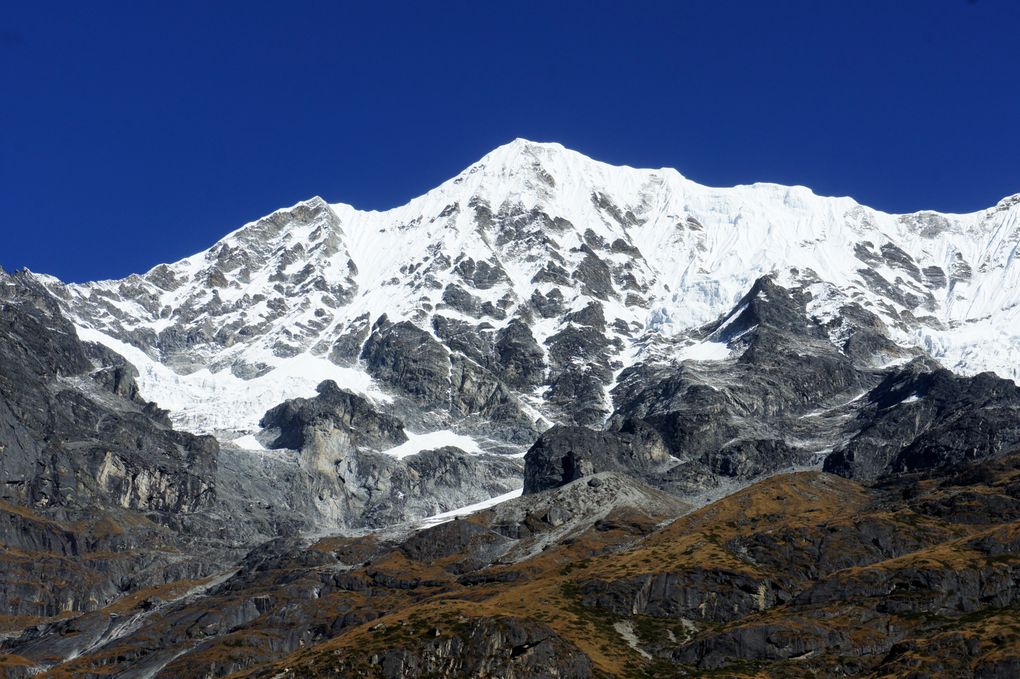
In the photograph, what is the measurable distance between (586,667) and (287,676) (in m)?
36.9

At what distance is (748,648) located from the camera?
195250 mm

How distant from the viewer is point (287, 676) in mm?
192500

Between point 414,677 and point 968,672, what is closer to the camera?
point 968,672

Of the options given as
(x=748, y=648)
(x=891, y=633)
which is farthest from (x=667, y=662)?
(x=891, y=633)

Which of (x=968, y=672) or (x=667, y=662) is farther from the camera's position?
(x=667, y=662)

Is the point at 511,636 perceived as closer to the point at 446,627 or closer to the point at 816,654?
the point at 446,627

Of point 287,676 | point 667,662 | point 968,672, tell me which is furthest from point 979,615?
point 287,676

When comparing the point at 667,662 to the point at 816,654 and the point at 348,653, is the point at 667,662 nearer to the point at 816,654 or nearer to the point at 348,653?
the point at 816,654

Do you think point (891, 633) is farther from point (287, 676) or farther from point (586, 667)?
point (287, 676)

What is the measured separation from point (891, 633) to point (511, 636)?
154ft

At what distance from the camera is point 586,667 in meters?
191

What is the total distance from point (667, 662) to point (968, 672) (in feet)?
136

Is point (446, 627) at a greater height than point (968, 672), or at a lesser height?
greater

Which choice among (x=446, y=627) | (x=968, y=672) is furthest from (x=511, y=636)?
(x=968, y=672)
